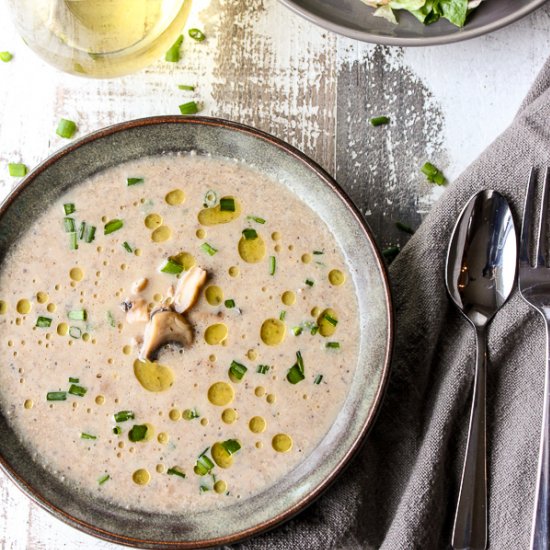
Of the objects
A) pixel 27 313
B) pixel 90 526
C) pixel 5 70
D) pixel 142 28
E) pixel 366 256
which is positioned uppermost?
pixel 142 28

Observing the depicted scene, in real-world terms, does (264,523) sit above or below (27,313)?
below

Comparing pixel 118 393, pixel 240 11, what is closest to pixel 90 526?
pixel 118 393

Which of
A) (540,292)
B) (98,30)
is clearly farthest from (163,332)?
(540,292)

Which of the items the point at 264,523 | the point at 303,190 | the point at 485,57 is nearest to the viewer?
the point at 264,523

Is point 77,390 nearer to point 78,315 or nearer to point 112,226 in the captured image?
point 78,315

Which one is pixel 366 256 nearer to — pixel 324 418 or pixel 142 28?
pixel 324 418
